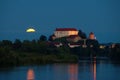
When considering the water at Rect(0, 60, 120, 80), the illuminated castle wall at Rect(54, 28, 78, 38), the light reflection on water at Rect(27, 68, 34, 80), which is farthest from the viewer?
the illuminated castle wall at Rect(54, 28, 78, 38)

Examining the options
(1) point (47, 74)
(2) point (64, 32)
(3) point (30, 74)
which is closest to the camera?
(3) point (30, 74)

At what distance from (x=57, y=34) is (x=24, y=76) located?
89.0m

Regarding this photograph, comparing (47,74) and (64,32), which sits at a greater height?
(64,32)

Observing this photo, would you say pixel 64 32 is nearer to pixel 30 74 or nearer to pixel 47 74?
pixel 47 74

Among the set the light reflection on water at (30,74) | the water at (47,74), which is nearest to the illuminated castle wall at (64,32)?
the water at (47,74)

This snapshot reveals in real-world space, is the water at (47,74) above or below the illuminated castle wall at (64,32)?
below

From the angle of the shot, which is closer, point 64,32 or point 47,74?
point 47,74

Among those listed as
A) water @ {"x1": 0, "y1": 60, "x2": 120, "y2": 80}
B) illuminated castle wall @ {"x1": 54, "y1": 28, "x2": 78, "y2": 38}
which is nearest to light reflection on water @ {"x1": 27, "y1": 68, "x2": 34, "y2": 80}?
water @ {"x1": 0, "y1": 60, "x2": 120, "y2": 80}

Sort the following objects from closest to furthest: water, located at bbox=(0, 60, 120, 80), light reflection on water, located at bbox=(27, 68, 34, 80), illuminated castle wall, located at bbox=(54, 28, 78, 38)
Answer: light reflection on water, located at bbox=(27, 68, 34, 80) < water, located at bbox=(0, 60, 120, 80) < illuminated castle wall, located at bbox=(54, 28, 78, 38)

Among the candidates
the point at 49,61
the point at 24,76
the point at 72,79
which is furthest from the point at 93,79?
the point at 49,61

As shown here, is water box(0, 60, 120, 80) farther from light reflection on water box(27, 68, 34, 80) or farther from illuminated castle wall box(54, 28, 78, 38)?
illuminated castle wall box(54, 28, 78, 38)

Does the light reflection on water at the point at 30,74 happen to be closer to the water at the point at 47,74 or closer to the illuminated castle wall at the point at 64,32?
the water at the point at 47,74

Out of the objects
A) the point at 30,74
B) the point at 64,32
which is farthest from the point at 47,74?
the point at 64,32

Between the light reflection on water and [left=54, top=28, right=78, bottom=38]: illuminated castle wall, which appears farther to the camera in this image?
[left=54, top=28, right=78, bottom=38]: illuminated castle wall
